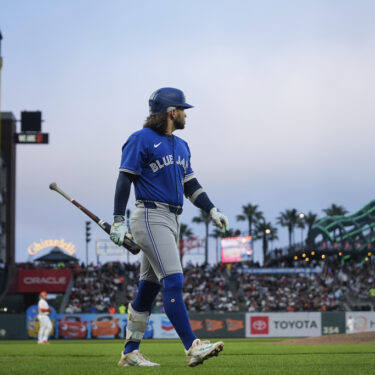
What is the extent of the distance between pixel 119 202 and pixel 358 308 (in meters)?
40.0

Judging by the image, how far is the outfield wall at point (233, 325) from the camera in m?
35.5

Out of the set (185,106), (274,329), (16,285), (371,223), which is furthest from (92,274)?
(185,106)

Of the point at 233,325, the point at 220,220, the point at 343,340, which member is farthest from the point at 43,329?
the point at 220,220

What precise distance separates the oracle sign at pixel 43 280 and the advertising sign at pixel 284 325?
18657 mm

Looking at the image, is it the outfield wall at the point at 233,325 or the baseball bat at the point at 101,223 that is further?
the outfield wall at the point at 233,325

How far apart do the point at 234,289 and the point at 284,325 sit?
1697 cm

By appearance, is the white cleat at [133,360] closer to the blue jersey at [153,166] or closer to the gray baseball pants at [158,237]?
the gray baseball pants at [158,237]

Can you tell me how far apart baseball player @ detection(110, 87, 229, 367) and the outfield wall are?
2886 centimetres

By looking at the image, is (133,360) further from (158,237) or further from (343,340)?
(343,340)

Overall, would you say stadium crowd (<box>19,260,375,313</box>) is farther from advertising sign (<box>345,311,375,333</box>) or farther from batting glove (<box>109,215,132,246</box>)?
batting glove (<box>109,215,132,246</box>)

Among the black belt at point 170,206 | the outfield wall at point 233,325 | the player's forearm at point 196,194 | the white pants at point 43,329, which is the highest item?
the player's forearm at point 196,194

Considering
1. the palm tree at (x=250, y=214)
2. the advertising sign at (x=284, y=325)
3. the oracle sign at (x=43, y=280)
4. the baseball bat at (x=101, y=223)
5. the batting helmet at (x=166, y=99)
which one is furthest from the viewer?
the palm tree at (x=250, y=214)

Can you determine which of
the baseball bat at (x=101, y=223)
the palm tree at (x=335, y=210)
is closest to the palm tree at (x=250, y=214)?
the palm tree at (x=335, y=210)

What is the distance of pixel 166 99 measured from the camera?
22.9ft
